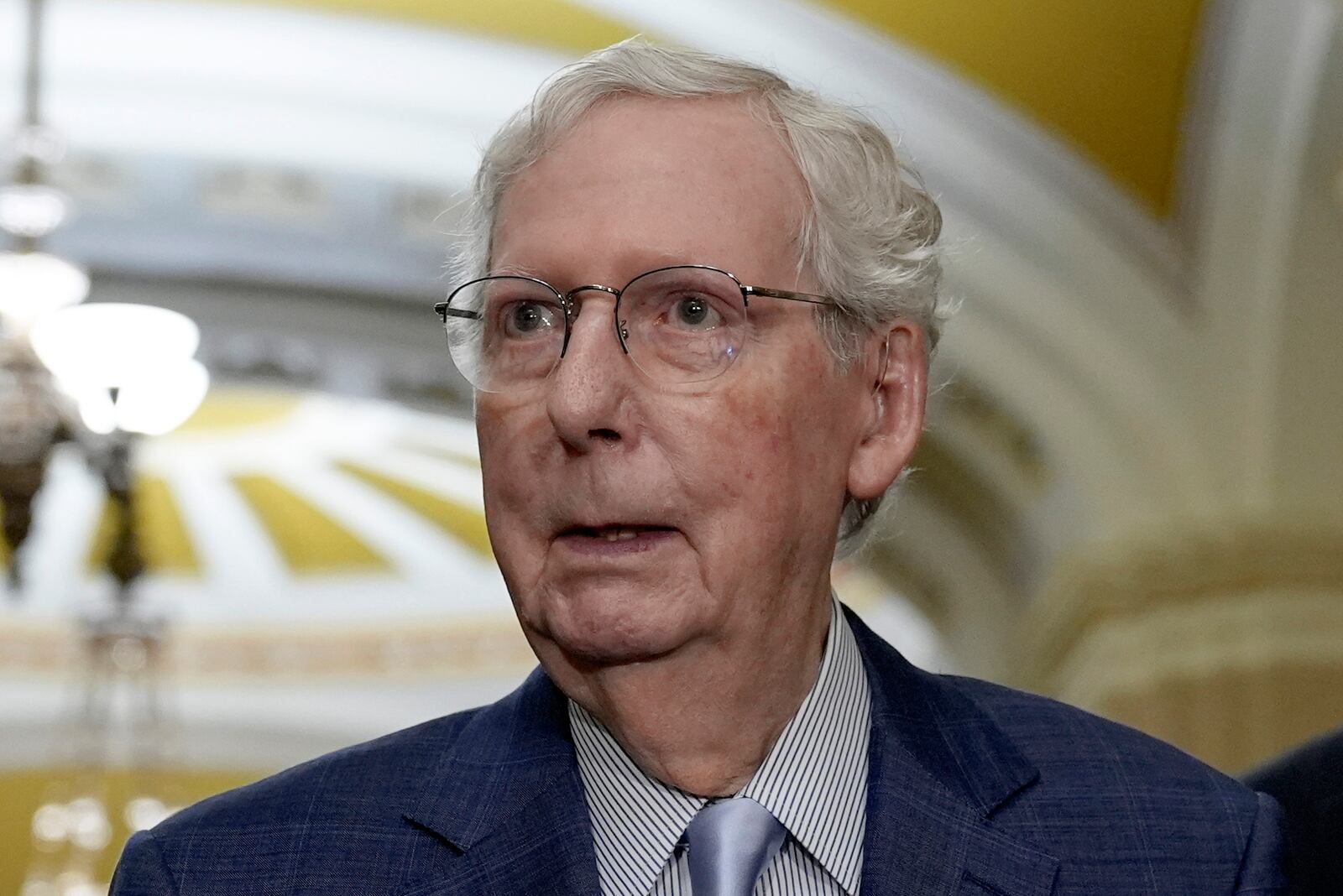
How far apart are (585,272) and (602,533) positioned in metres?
0.23

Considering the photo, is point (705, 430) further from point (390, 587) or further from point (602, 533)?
point (390, 587)

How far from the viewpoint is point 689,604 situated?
1.65 meters

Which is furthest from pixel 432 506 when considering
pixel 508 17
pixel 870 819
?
pixel 870 819

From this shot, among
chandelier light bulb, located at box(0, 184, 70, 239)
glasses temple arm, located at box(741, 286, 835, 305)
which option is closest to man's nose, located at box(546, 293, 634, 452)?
glasses temple arm, located at box(741, 286, 835, 305)

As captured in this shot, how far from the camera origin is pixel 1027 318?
739cm

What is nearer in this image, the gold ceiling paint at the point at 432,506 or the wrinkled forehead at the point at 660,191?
the wrinkled forehead at the point at 660,191

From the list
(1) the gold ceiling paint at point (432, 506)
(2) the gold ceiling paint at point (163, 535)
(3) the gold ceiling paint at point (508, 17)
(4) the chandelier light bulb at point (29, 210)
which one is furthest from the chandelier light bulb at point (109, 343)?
(2) the gold ceiling paint at point (163, 535)

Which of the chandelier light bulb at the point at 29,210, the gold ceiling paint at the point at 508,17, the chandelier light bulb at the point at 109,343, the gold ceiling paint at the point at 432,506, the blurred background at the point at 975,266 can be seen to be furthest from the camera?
the gold ceiling paint at the point at 432,506

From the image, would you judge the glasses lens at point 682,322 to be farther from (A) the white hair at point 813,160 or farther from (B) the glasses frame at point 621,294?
(A) the white hair at point 813,160

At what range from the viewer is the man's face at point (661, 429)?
1645mm

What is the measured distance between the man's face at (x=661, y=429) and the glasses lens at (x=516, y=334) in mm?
20

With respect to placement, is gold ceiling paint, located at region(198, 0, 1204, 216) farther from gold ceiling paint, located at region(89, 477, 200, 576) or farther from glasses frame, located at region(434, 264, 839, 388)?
gold ceiling paint, located at region(89, 477, 200, 576)

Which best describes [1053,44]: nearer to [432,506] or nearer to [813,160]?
[813,160]

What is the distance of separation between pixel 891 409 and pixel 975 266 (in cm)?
546
